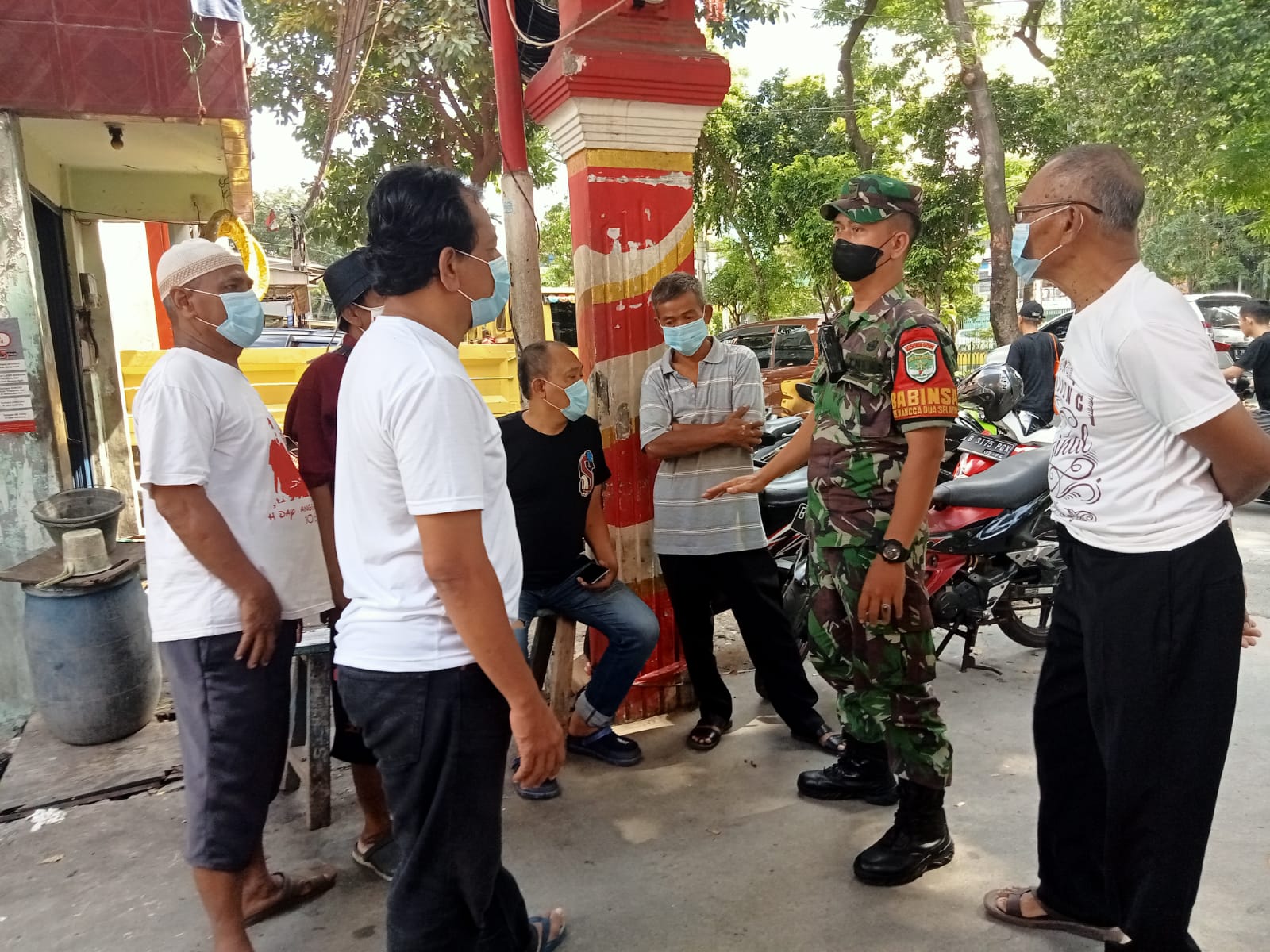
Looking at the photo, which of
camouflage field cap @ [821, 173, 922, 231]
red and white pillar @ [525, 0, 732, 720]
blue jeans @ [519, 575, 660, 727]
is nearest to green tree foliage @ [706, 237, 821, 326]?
red and white pillar @ [525, 0, 732, 720]

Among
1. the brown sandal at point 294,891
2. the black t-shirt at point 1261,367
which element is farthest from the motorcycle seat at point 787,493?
the black t-shirt at point 1261,367

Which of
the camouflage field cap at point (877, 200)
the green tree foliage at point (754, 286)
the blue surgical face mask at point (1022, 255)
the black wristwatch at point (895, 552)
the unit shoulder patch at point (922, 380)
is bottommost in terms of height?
the black wristwatch at point (895, 552)

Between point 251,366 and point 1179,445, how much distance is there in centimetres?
854

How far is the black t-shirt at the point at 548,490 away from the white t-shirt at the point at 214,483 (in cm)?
79

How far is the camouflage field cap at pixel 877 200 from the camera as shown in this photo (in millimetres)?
2447

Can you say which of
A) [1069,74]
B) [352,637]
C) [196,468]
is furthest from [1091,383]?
[1069,74]

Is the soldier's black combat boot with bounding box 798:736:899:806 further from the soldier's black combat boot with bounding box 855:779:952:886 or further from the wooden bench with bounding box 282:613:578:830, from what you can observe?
the wooden bench with bounding box 282:613:578:830

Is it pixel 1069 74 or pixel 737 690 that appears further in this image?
pixel 1069 74

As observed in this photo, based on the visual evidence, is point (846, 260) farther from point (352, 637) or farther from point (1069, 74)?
point (1069, 74)

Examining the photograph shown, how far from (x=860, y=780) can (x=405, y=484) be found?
6.71ft

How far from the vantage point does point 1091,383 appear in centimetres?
180

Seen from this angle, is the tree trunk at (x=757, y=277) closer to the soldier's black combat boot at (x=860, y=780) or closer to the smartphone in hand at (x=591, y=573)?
the smartphone in hand at (x=591, y=573)

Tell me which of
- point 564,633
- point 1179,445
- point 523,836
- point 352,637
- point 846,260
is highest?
point 846,260

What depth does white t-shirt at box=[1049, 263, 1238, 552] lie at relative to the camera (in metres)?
1.66
